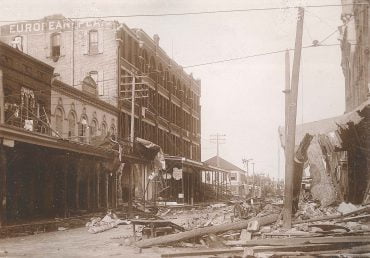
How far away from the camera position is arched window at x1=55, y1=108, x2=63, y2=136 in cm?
2734

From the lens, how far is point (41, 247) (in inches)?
508

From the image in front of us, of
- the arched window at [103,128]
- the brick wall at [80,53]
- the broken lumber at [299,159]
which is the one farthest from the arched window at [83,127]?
the broken lumber at [299,159]

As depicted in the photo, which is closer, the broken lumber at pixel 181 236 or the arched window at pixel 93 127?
the broken lumber at pixel 181 236

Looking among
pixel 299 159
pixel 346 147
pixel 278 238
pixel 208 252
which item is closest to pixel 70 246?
pixel 208 252

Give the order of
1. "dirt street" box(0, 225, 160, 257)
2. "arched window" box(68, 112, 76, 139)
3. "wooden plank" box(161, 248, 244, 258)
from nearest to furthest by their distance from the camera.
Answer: "wooden plank" box(161, 248, 244, 258) → "dirt street" box(0, 225, 160, 257) → "arched window" box(68, 112, 76, 139)

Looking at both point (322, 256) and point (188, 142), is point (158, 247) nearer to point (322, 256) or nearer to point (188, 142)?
point (322, 256)

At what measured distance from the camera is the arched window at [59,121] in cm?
2734

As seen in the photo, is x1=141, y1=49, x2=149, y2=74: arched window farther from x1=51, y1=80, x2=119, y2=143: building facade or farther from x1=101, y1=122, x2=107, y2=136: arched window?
x1=101, y1=122, x2=107, y2=136: arched window

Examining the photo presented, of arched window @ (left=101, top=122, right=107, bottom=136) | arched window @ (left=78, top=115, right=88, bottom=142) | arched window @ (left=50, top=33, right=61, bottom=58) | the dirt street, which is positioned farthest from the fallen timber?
arched window @ (left=50, top=33, right=61, bottom=58)

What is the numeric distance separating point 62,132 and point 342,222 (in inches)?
734

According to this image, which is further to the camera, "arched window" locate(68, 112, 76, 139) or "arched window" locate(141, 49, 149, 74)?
"arched window" locate(141, 49, 149, 74)

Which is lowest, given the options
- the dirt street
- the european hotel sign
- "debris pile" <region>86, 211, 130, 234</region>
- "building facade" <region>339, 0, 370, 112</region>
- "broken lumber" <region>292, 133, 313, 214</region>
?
the dirt street

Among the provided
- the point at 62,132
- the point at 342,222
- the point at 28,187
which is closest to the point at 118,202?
the point at 62,132

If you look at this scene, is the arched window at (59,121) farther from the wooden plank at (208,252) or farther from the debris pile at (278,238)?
the wooden plank at (208,252)
